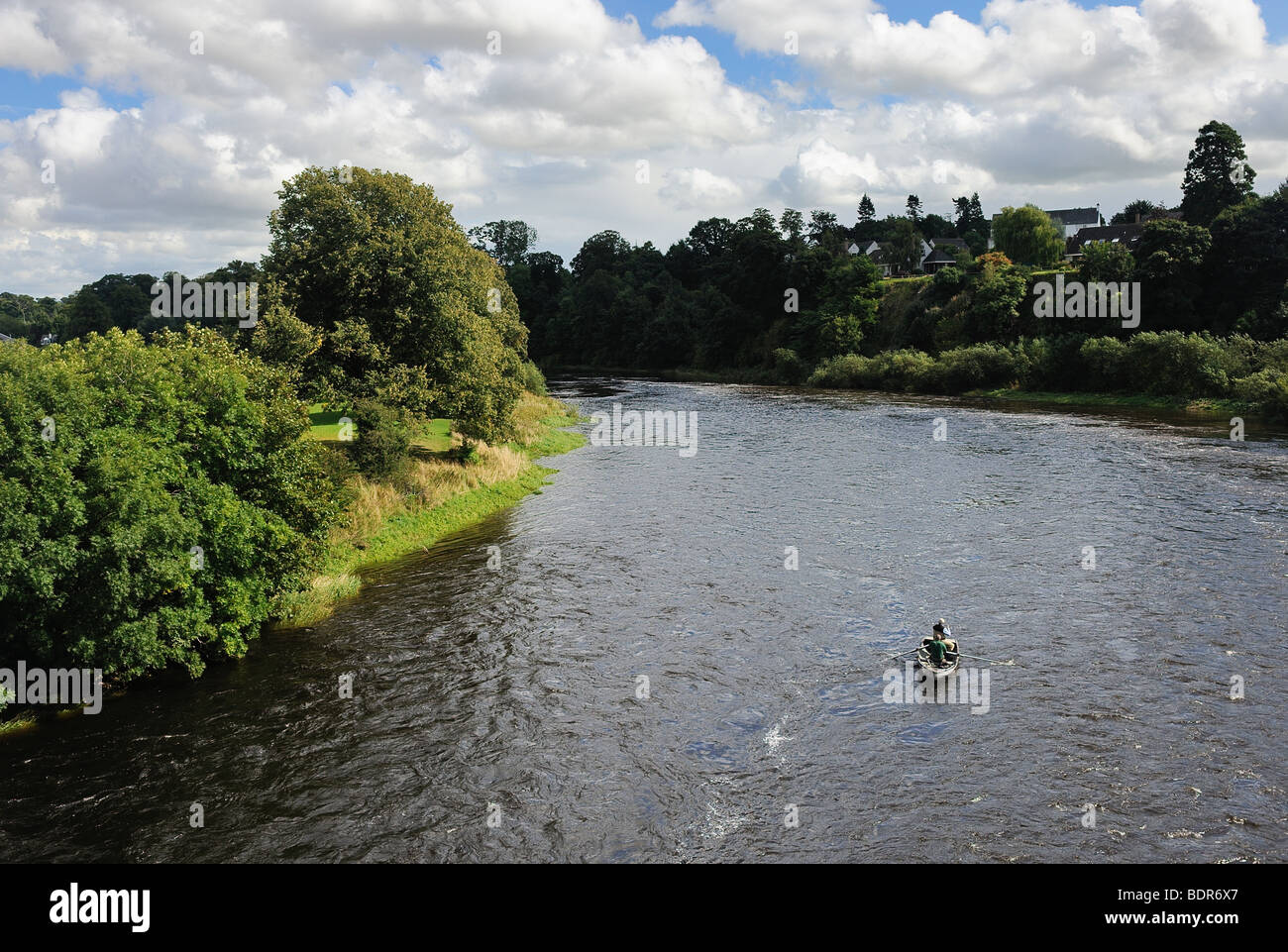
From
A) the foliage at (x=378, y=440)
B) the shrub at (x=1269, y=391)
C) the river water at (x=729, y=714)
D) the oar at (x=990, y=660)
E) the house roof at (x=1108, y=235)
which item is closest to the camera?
the river water at (x=729, y=714)

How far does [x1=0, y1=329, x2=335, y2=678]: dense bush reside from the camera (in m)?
17.6

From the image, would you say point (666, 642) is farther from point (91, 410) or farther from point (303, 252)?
point (303, 252)

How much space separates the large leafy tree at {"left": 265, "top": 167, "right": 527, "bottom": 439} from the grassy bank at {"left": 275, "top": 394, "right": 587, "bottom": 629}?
310 centimetres

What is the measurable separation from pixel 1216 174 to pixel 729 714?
112278 mm

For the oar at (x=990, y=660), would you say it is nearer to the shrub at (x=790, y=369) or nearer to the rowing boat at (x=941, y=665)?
the rowing boat at (x=941, y=665)

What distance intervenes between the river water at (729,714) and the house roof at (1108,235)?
116 m

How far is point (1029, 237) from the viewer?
388 feet

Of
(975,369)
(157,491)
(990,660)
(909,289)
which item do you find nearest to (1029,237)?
(909,289)

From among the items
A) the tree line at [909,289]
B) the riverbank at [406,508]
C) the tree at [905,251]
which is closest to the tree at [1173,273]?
the tree line at [909,289]

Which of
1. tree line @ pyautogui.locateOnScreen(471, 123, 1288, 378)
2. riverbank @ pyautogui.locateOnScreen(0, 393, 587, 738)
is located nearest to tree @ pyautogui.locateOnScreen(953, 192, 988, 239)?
tree line @ pyautogui.locateOnScreen(471, 123, 1288, 378)

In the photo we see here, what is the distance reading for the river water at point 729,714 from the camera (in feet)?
48.6
